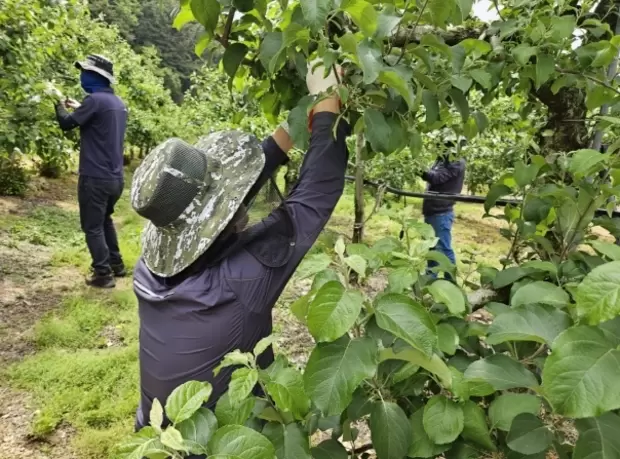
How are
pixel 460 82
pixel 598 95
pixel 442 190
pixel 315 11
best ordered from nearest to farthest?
pixel 315 11 → pixel 460 82 → pixel 598 95 → pixel 442 190

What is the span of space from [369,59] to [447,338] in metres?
0.55

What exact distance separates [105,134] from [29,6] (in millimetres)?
1153

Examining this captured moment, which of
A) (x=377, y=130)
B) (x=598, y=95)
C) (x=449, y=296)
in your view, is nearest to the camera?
(x=449, y=296)

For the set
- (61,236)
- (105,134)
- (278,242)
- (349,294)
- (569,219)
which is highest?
(569,219)

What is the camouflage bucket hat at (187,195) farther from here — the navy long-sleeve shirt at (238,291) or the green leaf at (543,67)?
the green leaf at (543,67)

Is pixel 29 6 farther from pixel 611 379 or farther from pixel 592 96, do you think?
pixel 611 379

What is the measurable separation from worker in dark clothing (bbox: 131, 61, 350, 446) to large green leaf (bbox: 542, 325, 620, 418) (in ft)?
2.58

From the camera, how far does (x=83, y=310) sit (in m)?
4.30

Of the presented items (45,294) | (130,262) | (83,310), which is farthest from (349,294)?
(130,262)

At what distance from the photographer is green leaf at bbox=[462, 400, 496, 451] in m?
0.83

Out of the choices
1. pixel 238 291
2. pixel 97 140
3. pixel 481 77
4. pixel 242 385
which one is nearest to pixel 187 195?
pixel 238 291

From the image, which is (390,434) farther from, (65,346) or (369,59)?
(65,346)

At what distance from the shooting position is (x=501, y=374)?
0.81 meters

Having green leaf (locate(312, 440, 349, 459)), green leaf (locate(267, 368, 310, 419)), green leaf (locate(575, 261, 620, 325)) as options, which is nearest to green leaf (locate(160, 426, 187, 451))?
green leaf (locate(267, 368, 310, 419))
